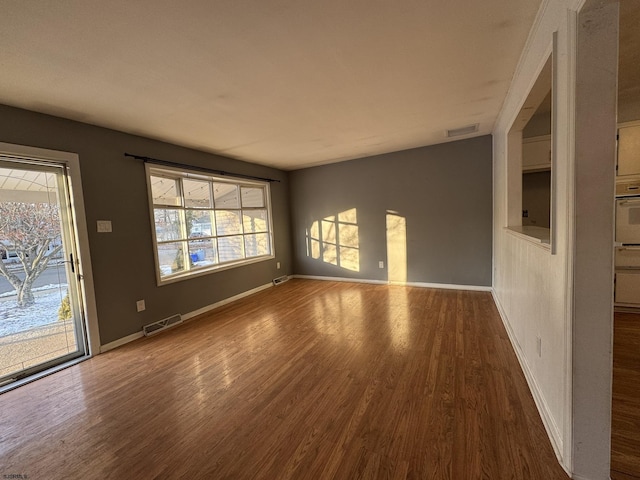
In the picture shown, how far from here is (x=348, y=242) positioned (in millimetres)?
5332

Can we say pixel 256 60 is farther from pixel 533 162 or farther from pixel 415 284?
pixel 415 284

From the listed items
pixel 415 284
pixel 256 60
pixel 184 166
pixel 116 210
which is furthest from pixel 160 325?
pixel 415 284

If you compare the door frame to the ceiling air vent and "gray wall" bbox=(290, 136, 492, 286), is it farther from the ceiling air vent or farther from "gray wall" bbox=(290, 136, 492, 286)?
the ceiling air vent

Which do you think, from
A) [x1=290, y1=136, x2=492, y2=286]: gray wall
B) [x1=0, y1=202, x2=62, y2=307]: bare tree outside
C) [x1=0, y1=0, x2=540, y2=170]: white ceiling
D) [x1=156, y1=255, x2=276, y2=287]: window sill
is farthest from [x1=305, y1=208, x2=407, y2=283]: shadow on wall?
[x1=0, y1=202, x2=62, y2=307]: bare tree outside

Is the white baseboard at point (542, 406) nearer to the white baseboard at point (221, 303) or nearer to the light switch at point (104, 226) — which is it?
the white baseboard at point (221, 303)

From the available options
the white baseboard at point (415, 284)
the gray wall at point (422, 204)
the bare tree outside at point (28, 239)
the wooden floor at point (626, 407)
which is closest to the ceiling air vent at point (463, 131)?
the gray wall at point (422, 204)

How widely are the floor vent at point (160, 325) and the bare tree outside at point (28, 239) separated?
3.50 ft

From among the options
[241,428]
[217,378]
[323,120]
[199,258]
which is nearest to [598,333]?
[241,428]

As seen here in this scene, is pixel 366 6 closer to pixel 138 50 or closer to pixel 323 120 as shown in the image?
pixel 138 50

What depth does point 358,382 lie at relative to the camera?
2.05 meters

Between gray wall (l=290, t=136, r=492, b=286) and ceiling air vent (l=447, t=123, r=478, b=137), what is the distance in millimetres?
Answer: 419

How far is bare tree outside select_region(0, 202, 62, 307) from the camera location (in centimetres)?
232

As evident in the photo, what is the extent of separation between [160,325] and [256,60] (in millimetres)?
3168

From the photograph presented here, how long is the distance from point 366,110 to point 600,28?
194 centimetres
